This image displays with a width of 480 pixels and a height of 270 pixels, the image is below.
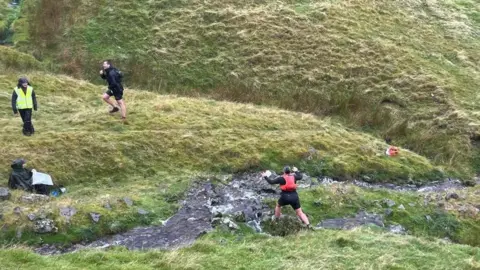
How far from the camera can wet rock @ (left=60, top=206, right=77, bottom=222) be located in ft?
62.3

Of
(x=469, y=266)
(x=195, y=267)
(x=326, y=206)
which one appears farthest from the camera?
(x=326, y=206)

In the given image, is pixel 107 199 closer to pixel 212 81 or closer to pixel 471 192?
pixel 471 192

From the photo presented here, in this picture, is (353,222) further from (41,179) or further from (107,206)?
(41,179)

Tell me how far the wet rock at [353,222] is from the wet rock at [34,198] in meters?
10.8

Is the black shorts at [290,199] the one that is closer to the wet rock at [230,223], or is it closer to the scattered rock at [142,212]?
the wet rock at [230,223]

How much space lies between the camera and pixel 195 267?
620 inches

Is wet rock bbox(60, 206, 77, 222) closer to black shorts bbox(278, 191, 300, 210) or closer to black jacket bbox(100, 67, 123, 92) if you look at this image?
black shorts bbox(278, 191, 300, 210)

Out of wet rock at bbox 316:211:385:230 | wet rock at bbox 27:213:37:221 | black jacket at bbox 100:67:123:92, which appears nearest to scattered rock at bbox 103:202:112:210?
wet rock at bbox 27:213:37:221

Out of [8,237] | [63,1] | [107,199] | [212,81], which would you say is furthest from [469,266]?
[63,1]

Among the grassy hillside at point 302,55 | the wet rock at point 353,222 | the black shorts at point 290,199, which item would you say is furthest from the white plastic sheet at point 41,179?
the grassy hillside at point 302,55

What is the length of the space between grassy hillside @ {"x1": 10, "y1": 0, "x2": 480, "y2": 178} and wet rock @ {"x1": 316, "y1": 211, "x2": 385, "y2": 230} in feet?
44.0

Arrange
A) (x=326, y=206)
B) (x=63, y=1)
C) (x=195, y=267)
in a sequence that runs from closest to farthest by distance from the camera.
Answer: (x=195, y=267) < (x=326, y=206) < (x=63, y=1)

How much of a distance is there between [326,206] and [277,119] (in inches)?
486

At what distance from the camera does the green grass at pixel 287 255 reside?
51.0 feet
